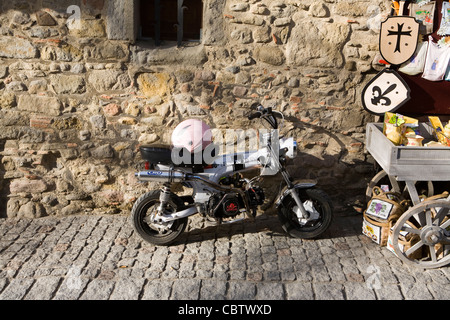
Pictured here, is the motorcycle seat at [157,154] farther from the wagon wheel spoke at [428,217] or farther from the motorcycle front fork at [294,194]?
the wagon wheel spoke at [428,217]

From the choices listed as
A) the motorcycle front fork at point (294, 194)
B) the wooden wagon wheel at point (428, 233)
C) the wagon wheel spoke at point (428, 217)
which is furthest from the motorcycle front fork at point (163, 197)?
the wagon wheel spoke at point (428, 217)

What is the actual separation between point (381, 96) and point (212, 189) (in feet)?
6.77

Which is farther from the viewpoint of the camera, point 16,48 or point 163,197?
point 16,48

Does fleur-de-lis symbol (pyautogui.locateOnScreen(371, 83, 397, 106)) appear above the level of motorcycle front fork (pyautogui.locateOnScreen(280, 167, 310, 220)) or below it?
above

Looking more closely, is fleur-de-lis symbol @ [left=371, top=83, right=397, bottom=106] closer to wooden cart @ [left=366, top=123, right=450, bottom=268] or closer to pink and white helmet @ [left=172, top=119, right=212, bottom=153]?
wooden cart @ [left=366, top=123, right=450, bottom=268]

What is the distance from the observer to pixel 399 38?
4941 millimetres

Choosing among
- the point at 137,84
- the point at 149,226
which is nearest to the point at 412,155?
the point at 149,226

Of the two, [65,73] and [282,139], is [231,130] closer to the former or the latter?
[282,139]

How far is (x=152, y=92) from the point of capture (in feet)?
16.8

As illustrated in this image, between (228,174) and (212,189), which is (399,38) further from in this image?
(212,189)

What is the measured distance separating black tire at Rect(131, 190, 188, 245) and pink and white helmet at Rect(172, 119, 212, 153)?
19.5 inches

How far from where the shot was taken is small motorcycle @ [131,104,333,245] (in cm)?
456

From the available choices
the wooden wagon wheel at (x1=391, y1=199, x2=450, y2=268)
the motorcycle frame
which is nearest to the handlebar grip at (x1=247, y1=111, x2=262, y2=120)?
the motorcycle frame
